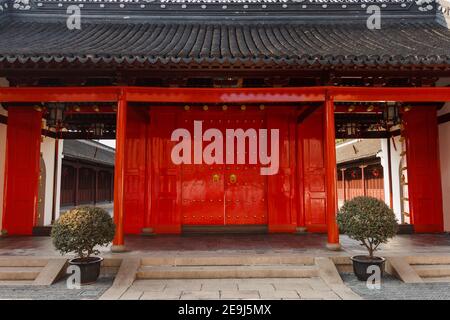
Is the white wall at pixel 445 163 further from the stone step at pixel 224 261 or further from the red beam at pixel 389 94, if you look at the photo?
the stone step at pixel 224 261

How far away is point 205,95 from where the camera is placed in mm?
6406

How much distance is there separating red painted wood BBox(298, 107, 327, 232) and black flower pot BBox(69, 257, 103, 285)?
5027mm

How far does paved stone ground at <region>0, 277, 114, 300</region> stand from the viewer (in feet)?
15.0

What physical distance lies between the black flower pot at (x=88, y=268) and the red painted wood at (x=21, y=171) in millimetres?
3799

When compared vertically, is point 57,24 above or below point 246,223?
above

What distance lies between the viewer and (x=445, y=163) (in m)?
8.23

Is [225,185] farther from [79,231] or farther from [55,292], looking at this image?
[55,292]

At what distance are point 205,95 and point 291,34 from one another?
10.9 feet

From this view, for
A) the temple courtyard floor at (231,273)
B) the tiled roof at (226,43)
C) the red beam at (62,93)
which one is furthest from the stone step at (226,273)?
the tiled roof at (226,43)

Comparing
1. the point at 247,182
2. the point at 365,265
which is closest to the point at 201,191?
the point at 247,182

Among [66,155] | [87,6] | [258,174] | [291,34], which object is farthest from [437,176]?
[66,155]

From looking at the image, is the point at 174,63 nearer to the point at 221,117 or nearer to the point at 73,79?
the point at 73,79

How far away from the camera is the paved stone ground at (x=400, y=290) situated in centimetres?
456

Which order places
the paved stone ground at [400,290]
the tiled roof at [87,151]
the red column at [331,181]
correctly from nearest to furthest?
1. the paved stone ground at [400,290]
2. the red column at [331,181]
3. the tiled roof at [87,151]
